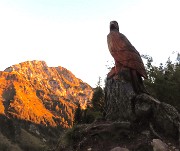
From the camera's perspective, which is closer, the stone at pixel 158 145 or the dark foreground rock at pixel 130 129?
the stone at pixel 158 145

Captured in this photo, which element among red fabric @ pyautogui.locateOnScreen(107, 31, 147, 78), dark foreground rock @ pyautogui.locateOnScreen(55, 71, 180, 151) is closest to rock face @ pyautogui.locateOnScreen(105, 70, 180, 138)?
dark foreground rock @ pyautogui.locateOnScreen(55, 71, 180, 151)

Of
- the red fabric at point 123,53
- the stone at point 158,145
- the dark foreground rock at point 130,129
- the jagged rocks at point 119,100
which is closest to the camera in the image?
the stone at point 158,145

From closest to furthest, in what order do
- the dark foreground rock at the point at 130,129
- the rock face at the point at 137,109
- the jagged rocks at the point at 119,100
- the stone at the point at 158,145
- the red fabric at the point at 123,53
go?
the stone at the point at 158,145
the dark foreground rock at the point at 130,129
the rock face at the point at 137,109
the jagged rocks at the point at 119,100
the red fabric at the point at 123,53

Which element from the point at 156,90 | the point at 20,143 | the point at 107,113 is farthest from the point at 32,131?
the point at 107,113

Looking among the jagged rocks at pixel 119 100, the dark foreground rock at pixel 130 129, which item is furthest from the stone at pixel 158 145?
the jagged rocks at pixel 119 100

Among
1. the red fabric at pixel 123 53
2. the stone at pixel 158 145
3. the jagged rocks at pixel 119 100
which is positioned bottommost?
the stone at pixel 158 145

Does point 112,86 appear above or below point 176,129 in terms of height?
above

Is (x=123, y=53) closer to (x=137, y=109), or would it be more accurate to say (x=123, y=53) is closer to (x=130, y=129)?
(x=137, y=109)

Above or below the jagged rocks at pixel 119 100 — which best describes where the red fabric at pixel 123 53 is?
above

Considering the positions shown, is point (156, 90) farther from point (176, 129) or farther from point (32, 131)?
point (32, 131)

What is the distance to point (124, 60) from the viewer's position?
51.0 ft

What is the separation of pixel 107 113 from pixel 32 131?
595 feet

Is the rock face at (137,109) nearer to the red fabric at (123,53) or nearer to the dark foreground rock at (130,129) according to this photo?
the dark foreground rock at (130,129)

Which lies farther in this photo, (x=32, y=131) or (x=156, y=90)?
(x=32, y=131)
